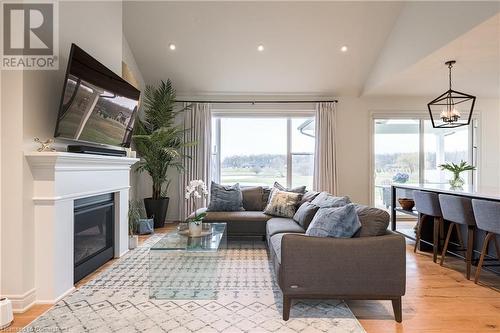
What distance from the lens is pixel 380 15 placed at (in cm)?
444

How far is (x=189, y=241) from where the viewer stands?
286cm

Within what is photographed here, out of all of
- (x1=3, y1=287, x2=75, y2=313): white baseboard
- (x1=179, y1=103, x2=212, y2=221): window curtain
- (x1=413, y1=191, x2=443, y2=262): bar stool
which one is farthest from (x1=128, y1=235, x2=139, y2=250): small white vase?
(x1=413, y1=191, x2=443, y2=262): bar stool

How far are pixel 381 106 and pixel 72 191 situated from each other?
5704 millimetres

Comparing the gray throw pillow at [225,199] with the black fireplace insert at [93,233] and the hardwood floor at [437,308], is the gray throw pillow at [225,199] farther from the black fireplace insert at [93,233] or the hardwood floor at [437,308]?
the hardwood floor at [437,308]

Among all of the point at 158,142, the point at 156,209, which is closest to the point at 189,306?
the point at 156,209

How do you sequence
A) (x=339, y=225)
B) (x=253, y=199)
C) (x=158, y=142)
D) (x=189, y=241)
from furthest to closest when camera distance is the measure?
(x=158, y=142)
(x=253, y=199)
(x=189, y=241)
(x=339, y=225)

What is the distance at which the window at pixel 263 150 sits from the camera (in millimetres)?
6180

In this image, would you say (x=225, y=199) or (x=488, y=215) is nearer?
(x=488, y=215)

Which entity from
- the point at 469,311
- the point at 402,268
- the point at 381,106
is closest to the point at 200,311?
the point at 402,268

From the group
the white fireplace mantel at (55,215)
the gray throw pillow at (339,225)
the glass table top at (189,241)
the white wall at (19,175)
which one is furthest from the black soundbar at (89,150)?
the gray throw pillow at (339,225)

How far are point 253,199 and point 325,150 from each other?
6.80 ft

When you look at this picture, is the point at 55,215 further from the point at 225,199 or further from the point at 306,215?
the point at 306,215

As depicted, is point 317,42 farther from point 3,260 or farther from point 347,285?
point 3,260

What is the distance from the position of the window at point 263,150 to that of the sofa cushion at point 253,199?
1463 mm
